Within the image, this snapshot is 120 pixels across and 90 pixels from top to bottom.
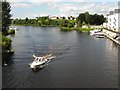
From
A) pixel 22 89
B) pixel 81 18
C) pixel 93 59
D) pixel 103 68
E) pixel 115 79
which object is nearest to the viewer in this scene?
pixel 22 89

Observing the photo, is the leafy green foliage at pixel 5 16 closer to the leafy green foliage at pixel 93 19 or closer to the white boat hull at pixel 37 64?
the white boat hull at pixel 37 64

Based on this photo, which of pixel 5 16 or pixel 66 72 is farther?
pixel 5 16

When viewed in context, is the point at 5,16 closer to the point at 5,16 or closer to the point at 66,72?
the point at 5,16

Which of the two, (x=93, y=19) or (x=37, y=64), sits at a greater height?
(x=93, y=19)

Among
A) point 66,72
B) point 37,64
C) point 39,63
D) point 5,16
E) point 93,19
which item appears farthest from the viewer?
point 93,19

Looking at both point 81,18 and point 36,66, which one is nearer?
point 36,66

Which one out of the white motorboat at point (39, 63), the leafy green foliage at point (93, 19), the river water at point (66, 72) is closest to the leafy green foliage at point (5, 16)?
the river water at point (66, 72)

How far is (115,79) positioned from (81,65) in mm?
6987

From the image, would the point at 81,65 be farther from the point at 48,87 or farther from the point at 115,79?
the point at 48,87

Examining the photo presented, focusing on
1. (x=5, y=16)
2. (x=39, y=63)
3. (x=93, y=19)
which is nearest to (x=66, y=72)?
(x=39, y=63)

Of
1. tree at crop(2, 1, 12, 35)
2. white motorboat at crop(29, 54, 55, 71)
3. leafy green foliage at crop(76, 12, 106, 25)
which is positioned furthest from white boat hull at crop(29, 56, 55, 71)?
leafy green foliage at crop(76, 12, 106, 25)

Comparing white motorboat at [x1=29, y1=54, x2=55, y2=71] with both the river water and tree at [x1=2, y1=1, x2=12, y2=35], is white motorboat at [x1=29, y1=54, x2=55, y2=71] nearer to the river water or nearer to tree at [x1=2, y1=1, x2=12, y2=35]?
the river water

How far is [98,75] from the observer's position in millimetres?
29344

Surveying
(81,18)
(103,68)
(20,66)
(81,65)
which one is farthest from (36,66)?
(81,18)
